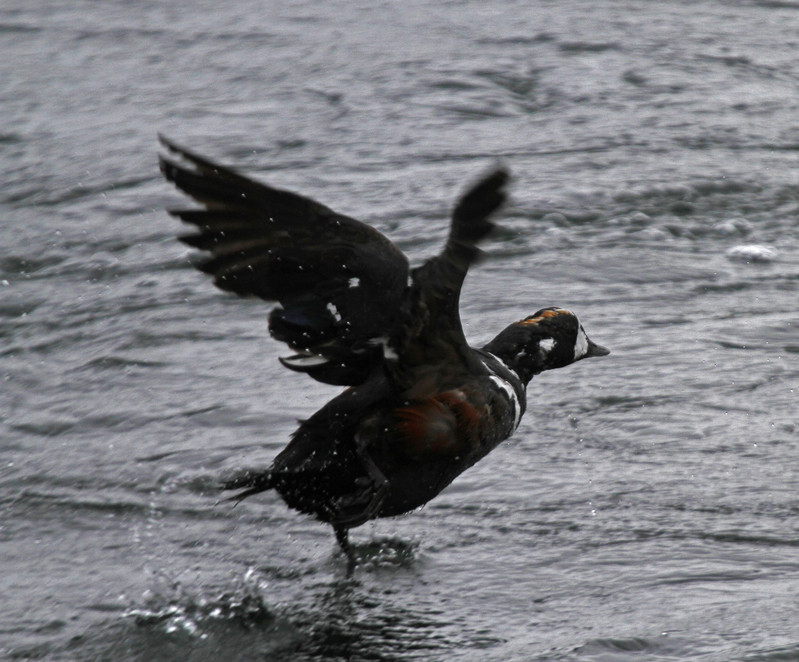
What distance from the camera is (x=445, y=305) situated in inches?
171

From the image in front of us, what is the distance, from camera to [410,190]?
8523 mm

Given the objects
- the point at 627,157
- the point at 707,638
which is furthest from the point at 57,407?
the point at 627,157

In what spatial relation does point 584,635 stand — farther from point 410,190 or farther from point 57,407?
point 410,190

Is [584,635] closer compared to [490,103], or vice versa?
[584,635]

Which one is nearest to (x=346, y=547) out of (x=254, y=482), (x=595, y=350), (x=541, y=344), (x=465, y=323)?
(x=254, y=482)

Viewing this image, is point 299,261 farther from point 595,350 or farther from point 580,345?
point 595,350

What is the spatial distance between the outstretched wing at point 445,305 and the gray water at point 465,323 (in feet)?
1.97

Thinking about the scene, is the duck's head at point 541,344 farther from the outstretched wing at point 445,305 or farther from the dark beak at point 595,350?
the outstretched wing at point 445,305

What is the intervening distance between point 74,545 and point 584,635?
1.85 metres

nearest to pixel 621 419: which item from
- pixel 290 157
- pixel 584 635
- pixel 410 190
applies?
pixel 584 635

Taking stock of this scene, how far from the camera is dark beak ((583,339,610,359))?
19.3ft

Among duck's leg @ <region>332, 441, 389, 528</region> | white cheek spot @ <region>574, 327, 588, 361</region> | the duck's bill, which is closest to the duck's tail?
duck's leg @ <region>332, 441, 389, 528</region>

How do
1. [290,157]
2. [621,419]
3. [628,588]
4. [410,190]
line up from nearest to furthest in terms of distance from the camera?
[628,588] < [621,419] < [410,190] < [290,157]

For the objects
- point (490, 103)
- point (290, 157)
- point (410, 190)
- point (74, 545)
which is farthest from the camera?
point (490, 103)
